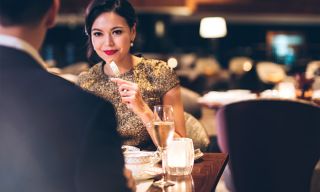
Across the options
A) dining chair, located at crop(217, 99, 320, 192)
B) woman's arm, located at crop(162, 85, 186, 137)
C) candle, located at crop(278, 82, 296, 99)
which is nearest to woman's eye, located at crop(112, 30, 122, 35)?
woman's arm, located at crop(162, 85, 186, 137)

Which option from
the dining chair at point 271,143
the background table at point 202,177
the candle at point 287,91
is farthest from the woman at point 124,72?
the candle at point 287,91

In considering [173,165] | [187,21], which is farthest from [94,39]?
[187,21]

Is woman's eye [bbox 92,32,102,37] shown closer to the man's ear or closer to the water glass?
the water glass

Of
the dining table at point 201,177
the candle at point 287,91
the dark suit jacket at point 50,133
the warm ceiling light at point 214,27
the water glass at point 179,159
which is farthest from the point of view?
the warm ceiling light at point 214,27

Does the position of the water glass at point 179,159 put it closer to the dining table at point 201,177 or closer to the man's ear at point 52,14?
the dining table at point 201,177

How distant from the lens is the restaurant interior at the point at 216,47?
432cm

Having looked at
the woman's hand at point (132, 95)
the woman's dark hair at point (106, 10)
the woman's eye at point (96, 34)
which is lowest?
the woman's hand at point (132, 95)

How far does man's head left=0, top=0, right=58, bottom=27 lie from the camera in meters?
1.00

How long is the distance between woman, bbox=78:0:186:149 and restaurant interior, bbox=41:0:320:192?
0.80 metres

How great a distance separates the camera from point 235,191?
2820 millimetres

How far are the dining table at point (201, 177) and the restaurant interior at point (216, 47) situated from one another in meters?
0.87

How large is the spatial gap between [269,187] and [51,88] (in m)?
1.97

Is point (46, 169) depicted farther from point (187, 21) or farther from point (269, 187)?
point (187, 21)

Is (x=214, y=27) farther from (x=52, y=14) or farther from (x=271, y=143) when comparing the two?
(x=52, y=14)
